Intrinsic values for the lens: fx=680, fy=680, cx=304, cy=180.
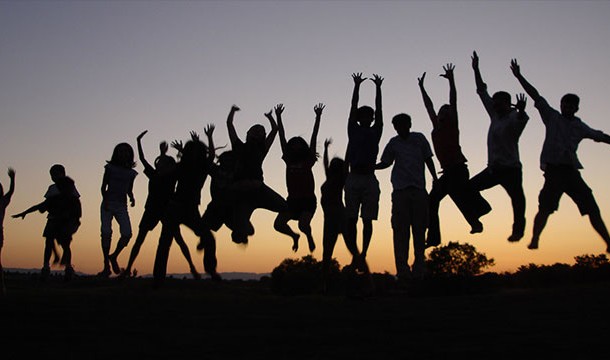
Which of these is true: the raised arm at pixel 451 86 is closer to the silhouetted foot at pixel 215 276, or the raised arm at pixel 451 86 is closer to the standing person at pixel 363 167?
the standing person at pixel 363 167

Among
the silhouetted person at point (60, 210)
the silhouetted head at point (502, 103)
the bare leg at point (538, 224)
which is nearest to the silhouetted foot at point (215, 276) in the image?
the silhouetted person at point (60, 210)

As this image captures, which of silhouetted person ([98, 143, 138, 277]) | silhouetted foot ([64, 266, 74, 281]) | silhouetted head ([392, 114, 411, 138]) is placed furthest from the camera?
silhouetted foot ([64, 266, 74, 281])

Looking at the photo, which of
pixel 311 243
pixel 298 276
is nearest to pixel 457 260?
pixel 298 276

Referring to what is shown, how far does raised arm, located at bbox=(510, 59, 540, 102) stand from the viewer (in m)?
11.4

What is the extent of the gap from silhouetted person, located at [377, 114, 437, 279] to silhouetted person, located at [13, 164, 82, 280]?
24.6ft

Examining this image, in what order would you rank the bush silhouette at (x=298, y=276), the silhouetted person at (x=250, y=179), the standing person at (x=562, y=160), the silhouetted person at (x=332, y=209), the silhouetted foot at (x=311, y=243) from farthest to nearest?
the bush silhouette at (x=298, y=276) < the silhouetted foot at (x=311, y=243) < the silhouetted person at (x=250, y=179) < the silhouetted person at (x=332, y=209) < the standing person at (x=562, y=160)

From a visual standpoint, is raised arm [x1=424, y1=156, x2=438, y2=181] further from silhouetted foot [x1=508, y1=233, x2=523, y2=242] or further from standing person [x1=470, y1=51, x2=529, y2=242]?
silhouetted foot [x1=508, y1=233, x2=523, y2=242]

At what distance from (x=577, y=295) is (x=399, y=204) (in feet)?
10.5

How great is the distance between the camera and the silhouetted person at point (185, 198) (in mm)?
12219

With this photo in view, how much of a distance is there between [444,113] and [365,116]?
1403 mm

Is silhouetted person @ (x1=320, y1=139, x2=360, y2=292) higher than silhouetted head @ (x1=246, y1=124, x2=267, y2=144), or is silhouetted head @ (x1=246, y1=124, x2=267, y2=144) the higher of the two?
silhouetted head @ (x1=246, y1=124, x2=267, y2=144)

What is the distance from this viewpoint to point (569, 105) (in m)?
11.4

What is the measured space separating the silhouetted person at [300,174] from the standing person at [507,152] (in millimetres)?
3204

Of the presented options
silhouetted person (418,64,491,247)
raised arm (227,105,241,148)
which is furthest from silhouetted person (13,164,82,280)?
silhouetted person (418,64,491,247)
